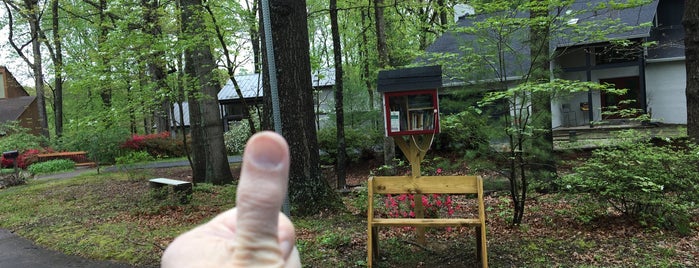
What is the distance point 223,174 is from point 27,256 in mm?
5750

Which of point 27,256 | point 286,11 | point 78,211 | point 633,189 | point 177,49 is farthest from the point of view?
point 177,49

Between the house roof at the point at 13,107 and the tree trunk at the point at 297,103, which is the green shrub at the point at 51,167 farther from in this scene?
the house roof at the point at 13,107

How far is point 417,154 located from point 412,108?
1.78 ft

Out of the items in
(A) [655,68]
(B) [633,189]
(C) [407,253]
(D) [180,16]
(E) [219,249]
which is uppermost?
(D) [180,16]

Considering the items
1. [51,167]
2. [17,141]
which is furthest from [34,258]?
[17,141]

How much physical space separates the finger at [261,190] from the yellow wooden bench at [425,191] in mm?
3909

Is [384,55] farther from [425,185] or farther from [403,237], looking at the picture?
[425,185]

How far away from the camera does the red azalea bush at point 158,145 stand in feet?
79.5

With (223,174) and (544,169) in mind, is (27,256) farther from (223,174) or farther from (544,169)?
(544,169)

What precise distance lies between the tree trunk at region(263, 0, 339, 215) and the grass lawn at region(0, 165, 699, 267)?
0.37 m

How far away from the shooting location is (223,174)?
1159cm

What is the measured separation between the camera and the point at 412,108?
5.12 metres

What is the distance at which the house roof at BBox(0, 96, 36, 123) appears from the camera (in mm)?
35438

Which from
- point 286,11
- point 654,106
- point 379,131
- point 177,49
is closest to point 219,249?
point 286,11
